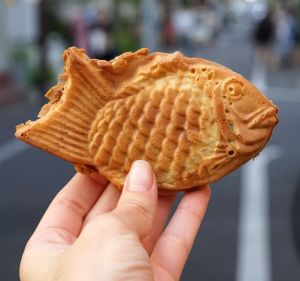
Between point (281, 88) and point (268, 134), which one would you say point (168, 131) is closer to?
point (268, 134)

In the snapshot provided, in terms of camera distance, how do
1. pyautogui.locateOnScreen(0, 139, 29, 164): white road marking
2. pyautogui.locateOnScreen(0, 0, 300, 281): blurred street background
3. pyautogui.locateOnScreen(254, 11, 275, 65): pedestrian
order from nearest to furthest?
1. pyautogui.locateOnScreen(0, 0, 300, 281): blurred street background
2. pyautogui.locateOnScreen(0, 139, 29, 164): white road marking
3. pyautogui.locateOnScreen(254, 11, 275, 65): pedestrian

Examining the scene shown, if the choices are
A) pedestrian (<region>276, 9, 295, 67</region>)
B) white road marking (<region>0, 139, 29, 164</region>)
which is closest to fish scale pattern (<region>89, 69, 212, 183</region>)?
white road marking (<region>0, 139, 29, 164</region>)

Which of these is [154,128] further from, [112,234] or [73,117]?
[112,234]

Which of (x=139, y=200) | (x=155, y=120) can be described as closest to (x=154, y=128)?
(x=155, y=120)

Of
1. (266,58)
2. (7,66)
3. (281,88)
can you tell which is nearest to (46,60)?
(7,66)

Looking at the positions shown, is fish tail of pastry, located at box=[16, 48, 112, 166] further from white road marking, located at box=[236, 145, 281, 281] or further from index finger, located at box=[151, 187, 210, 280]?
white road marking, located at box=[236, 145, 281, 281]

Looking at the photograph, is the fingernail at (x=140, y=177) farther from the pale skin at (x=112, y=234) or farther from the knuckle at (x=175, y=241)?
the knuckle at (x=175, y=241)

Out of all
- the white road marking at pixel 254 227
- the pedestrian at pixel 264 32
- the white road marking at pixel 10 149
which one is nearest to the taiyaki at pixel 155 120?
the white road marking at pixel 254 227
